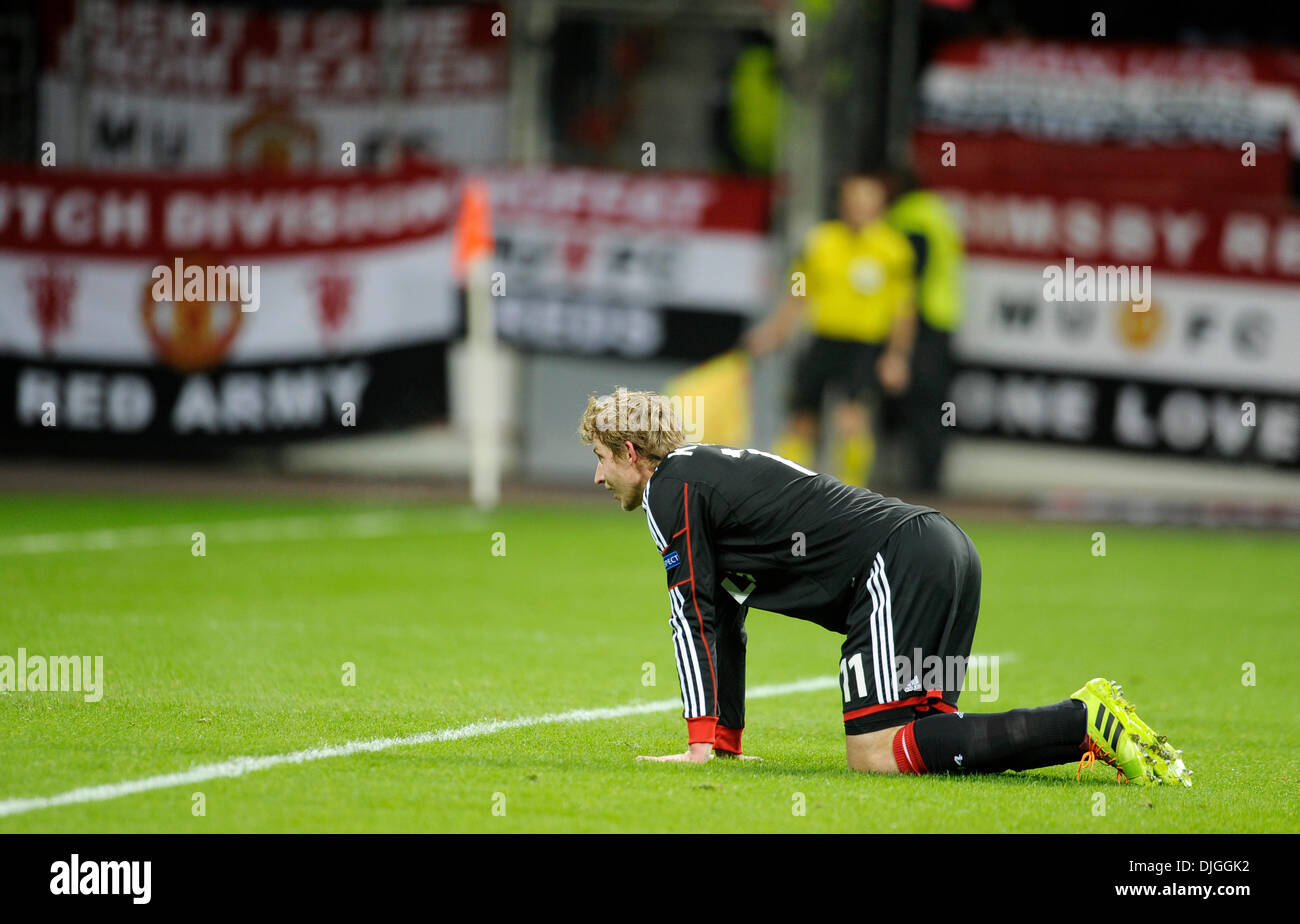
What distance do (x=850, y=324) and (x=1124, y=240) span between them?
289cm

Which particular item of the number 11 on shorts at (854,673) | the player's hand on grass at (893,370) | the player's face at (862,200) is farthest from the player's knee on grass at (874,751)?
the player's hand on grass at (893,370)

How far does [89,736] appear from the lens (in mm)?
6395

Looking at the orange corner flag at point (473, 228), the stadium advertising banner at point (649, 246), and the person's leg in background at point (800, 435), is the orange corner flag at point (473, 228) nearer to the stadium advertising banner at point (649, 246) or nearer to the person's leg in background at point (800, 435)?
the stadium advertising banner at point (649, 246)

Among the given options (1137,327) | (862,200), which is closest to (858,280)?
(862,200)

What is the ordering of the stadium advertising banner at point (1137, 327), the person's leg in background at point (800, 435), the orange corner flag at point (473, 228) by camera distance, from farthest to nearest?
the stadium advertising banner at point (1137, 327), the person's leg in background at point (800, 435), the orange corner flag at point (473, 228)

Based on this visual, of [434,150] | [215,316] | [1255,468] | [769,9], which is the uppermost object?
[769,9]

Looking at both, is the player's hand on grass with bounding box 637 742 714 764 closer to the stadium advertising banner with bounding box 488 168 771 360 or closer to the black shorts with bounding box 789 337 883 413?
the black shorts with bounding box 789 337 883 413

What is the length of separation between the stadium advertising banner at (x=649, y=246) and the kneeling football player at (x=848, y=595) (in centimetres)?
1182

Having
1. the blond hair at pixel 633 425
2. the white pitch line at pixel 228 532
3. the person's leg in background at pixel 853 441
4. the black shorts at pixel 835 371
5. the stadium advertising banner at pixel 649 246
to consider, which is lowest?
the white pitch line at pixel 228 532

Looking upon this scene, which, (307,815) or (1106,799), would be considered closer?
(307,815)

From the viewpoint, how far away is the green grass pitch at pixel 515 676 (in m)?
5.59
